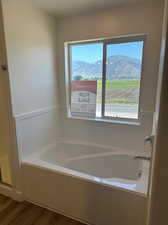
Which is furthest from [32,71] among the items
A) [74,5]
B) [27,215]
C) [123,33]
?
[27,215]

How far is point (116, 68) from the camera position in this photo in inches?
90.3

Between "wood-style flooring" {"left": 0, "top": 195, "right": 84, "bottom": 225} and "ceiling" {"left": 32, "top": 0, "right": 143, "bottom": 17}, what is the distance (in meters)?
2.55

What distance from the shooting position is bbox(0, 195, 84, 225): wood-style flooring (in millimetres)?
1640

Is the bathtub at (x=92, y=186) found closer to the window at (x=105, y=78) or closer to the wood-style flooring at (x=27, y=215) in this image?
the wood-style flooring at (x=27, y=215)

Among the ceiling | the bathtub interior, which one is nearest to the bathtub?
the bathtub interior

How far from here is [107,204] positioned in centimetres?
145

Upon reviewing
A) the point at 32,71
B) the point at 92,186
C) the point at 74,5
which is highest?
the point at 74,5

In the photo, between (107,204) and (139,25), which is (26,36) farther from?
(107,204)

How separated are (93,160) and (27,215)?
1098 mm

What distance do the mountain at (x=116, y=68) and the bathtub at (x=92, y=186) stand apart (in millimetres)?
1144

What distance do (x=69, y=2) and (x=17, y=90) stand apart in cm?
127

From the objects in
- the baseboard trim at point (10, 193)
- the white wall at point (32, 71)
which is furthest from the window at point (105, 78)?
the baseboard trim at point (10, 193)

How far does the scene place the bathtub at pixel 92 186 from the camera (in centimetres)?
138

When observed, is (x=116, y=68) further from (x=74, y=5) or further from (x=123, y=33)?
(x=74, y=5)
